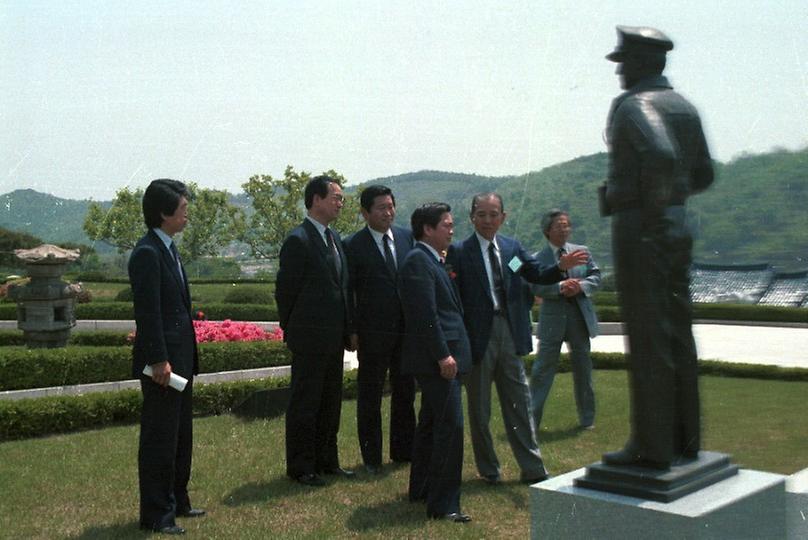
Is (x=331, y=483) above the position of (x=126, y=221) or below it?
below

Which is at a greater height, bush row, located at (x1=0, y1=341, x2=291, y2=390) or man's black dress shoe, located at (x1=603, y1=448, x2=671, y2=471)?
man's black dress shoe, located at (x1=603, y1=448, x2=671, y2=471)

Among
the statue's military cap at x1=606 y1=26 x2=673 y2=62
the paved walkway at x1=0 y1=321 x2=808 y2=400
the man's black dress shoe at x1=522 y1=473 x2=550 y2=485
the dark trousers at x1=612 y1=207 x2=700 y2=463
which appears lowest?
the paved walkway at x1=0 y1=321 x2=808 y2=400

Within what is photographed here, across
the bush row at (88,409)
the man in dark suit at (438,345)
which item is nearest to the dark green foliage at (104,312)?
the bush row at (88,409)

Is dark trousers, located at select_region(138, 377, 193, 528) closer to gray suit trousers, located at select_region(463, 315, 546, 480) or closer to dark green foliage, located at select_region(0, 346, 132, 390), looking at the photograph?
gray suit trousers, located at select_region(463, 315, 546, 480)

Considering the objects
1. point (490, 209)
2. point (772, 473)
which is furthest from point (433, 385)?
point (772, 473)

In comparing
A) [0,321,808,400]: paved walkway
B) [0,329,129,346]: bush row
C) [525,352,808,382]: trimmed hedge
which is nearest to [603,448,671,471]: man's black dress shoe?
[525,352,808,382]: trimmed hedge

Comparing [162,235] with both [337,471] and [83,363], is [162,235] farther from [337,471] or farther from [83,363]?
[83,363]

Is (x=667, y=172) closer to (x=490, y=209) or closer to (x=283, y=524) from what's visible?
(x=490, y=209)

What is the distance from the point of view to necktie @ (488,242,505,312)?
13.6ft

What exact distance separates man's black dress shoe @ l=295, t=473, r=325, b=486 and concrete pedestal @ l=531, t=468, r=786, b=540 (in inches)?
84.8

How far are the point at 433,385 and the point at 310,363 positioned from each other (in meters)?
1.02

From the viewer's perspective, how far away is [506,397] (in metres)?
4.48

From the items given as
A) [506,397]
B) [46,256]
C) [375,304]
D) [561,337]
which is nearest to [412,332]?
[506,397]

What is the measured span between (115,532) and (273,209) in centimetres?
165
